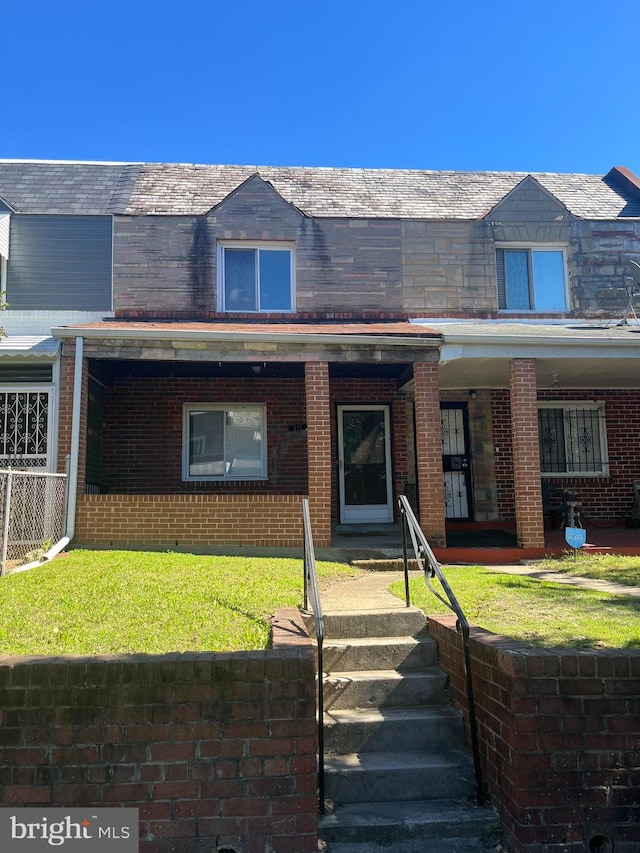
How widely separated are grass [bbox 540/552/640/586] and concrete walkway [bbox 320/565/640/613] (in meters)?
0.18

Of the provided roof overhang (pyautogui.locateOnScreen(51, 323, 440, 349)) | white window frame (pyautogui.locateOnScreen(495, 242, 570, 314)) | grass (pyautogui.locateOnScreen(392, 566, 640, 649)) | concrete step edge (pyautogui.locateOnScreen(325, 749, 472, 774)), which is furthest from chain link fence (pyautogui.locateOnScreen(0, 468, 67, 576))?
white window frame (pyautogui.locateOnScreen(495, 242, 570, 314))

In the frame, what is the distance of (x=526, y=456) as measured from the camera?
9.77 metres

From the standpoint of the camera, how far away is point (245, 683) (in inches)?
137

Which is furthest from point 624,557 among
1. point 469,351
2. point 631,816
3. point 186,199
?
point 186,199

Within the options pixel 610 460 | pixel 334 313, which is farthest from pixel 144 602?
pixel 610 460

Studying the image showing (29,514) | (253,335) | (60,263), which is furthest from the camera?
→ (60,263)

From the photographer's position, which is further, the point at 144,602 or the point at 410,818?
the point at 144,602

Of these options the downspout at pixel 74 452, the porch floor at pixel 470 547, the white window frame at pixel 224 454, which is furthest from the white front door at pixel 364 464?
the downspout at pixel 74 452

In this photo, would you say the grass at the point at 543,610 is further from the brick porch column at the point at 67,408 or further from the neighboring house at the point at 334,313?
the brick porch column at the point at 67,408

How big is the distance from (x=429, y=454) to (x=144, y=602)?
16.8ft

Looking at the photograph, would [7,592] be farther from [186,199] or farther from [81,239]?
[186,199]

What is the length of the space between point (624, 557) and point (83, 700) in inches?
306

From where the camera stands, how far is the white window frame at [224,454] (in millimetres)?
11617

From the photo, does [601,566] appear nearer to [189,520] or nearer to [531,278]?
[189,520]
